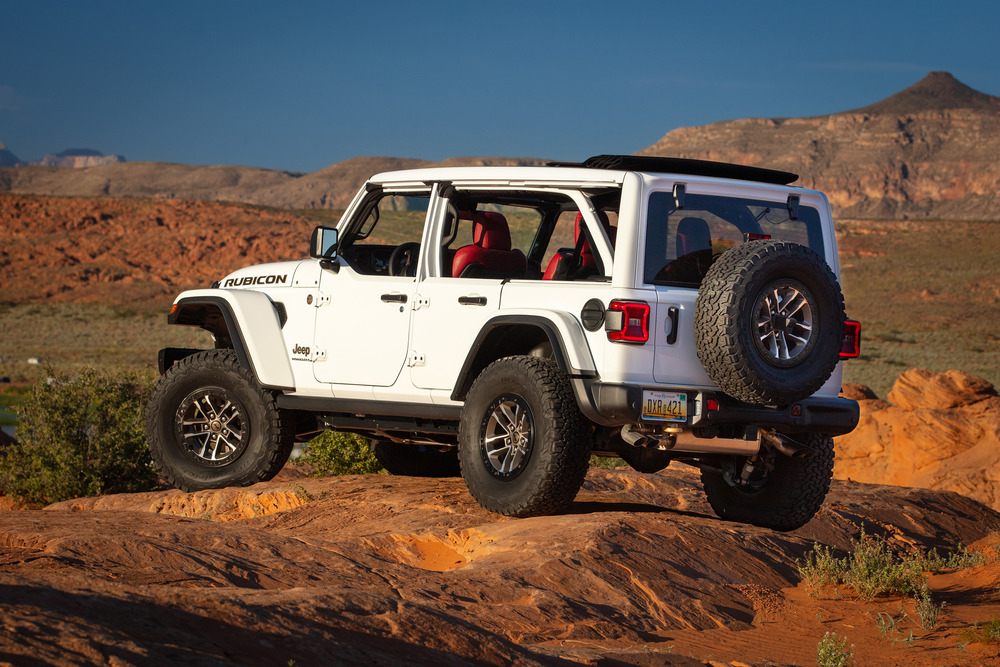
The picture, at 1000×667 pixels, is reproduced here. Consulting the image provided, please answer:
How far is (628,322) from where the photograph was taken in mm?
6434

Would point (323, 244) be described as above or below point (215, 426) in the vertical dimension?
above

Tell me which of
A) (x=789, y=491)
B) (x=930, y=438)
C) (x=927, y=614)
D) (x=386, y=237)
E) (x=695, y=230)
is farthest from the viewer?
(x=930, y=438)

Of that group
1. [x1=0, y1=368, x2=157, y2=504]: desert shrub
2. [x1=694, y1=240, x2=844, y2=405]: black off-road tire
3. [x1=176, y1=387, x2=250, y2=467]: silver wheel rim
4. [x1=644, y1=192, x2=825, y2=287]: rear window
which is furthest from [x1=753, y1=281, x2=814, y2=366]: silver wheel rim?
[x1=0, y1=368, x2=157, y2=504]: desert shrub

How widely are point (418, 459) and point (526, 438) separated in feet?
10.3

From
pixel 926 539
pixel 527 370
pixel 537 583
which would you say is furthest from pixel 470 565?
pixel 926 539

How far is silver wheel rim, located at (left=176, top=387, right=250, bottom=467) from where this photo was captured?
28.2 ft

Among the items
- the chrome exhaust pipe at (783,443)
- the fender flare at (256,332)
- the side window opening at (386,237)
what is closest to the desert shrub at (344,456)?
the fender flare at (256,332)

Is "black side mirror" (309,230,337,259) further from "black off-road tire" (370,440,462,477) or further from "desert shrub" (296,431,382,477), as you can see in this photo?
"desert shrub" (296,431,382,477)

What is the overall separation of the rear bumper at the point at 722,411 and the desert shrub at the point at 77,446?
6.96 m

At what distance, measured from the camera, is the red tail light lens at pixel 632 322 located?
643 centimetres

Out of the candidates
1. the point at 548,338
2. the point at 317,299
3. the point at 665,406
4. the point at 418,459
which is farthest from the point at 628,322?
the point at 418,459

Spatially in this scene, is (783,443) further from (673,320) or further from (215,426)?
(215,426)

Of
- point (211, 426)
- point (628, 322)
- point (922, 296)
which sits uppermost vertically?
point (922, 296)

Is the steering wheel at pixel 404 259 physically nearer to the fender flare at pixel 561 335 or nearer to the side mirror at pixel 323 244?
the side mirror at pixel 323 244
